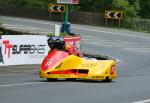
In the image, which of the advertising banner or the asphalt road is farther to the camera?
the advertising banner

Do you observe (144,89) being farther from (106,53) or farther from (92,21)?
(92,21)

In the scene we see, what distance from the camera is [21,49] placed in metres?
25.5

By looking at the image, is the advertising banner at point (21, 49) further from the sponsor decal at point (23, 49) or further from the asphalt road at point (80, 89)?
the asphalt road at point (80, 89)

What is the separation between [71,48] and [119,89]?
2643mm

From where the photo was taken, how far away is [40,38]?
26250 millimetres

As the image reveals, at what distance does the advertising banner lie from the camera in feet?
80.5

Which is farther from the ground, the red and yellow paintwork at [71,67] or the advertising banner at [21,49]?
the red and yellow paintwork at [71,67]

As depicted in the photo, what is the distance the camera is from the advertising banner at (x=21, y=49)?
80.5 ft

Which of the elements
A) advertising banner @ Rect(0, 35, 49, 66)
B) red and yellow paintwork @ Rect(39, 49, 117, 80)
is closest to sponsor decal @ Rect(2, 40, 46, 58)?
advertising banner @ Rect(0, 35, 49, 66)

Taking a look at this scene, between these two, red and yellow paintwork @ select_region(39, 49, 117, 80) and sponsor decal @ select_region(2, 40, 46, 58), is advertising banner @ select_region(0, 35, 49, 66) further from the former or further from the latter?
red and yellow paintwork @ select_region(39, 49, 117, 80)

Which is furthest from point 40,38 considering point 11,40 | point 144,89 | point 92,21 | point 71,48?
point 92,21

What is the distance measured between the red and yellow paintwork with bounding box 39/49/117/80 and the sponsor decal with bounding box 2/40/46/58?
6515 millimetres

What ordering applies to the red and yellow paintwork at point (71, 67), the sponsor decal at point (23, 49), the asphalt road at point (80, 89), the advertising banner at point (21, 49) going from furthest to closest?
1. the sponsor decal at point (23, 49)
2. the advertising banner at point (21, 49)
3. the red and yellow paintwork at point (71, 67)
4. the asphalt road at point (80, 89)

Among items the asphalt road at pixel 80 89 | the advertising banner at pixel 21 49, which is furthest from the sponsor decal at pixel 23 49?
the asphalt road at pixel 80 89
